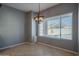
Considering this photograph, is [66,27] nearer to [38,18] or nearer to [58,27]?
[58,27]

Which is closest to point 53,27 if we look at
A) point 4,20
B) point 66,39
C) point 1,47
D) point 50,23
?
point 50,23

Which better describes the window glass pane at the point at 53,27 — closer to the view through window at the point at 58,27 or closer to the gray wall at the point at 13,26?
the view through window at the point at 58,27

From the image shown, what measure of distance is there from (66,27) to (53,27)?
355 millimetres

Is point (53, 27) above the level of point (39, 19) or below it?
below

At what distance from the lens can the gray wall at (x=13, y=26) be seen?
1.53 meters

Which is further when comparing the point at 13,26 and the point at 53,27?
the point at 53,27

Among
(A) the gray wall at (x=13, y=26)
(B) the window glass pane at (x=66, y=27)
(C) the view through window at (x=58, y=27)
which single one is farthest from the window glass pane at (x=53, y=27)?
(A) the gray wall at (x=13, y=26)

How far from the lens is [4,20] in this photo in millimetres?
1542

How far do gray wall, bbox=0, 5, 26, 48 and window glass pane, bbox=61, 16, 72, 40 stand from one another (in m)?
1.09

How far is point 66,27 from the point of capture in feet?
5.87

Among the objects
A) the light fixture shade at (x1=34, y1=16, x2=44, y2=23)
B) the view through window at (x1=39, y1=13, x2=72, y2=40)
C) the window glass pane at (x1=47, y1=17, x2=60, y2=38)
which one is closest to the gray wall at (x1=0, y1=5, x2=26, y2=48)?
the light fixture shade at (x1=34, y1=16, x2=44, y2=23)

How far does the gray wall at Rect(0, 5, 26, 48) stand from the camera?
1.53 m

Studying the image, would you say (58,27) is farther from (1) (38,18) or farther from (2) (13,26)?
(2) (13,26)

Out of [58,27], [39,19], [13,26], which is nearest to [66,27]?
[58,27]
